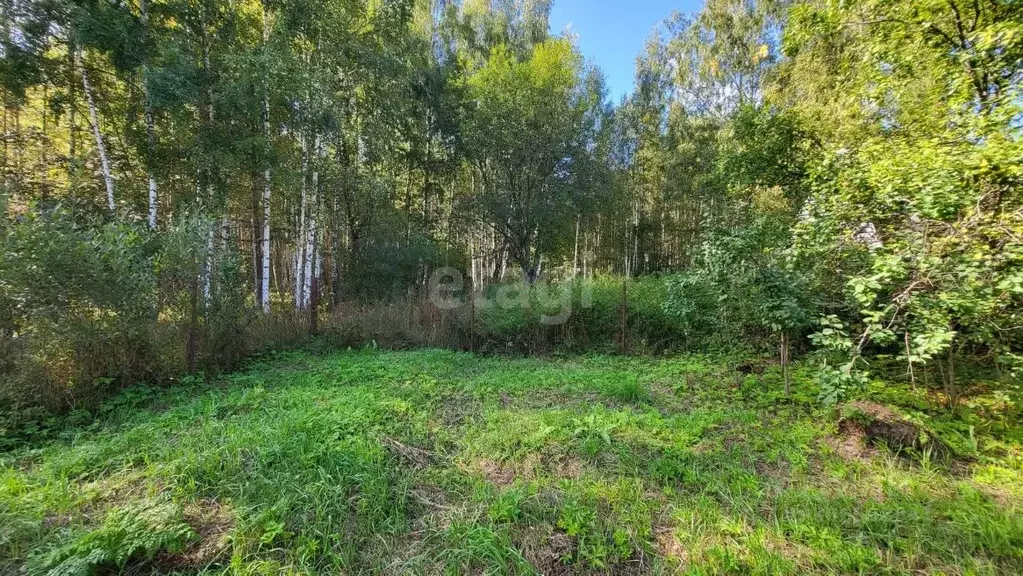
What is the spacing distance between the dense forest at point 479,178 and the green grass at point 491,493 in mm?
851

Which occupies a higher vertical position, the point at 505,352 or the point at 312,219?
the point at 312,219

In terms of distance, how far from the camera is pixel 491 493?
2.55 metres

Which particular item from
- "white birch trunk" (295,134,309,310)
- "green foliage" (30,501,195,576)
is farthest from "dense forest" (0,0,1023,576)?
"white birch trunk" (295,134,309,310)

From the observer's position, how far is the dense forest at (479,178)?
3.43 m

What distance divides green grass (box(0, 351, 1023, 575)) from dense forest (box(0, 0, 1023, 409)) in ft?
2.79

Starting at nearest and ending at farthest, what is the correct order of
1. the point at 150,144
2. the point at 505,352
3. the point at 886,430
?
the point at 886,430
the point at 150,144
the point at 505,352

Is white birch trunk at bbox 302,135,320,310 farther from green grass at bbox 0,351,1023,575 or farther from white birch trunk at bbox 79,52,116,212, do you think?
green grass at bbox 0,351,1023,575

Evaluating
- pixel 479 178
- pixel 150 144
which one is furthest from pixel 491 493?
pixel 479 178

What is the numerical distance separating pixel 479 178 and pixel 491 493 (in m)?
15.0

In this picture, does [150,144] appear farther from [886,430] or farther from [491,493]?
[886,430]

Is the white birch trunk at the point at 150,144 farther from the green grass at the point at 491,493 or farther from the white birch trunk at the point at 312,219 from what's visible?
the green grass at the point at 491,493

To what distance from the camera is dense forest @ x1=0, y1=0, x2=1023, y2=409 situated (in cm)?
343

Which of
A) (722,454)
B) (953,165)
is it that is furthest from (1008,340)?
(722,454)

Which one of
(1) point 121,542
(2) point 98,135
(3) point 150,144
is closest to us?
(1) point 121,542
